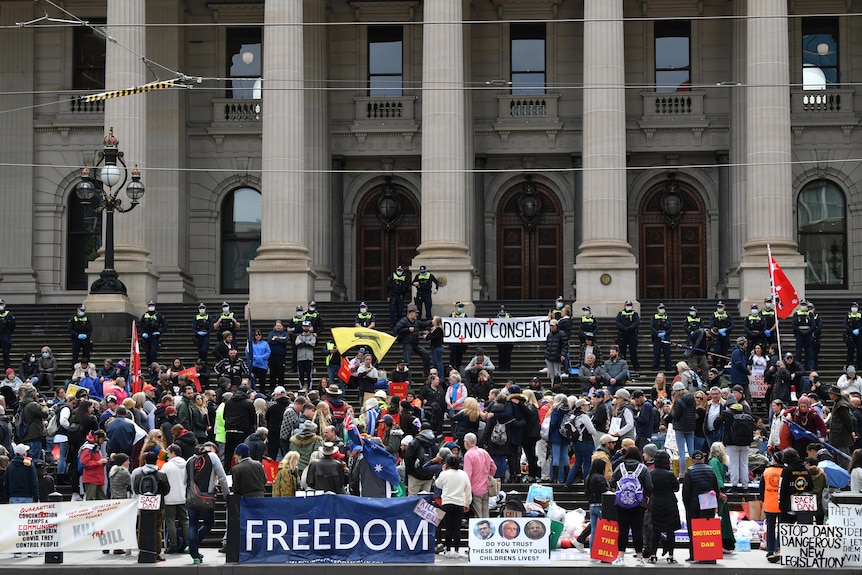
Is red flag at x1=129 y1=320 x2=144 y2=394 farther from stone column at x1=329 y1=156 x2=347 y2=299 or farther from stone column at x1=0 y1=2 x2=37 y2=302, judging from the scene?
stone column at x1=0 y1=2 x2=37 y2=302

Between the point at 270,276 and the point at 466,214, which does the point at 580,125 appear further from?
the point at 270,276

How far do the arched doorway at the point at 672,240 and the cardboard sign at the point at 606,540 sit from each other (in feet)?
85.3

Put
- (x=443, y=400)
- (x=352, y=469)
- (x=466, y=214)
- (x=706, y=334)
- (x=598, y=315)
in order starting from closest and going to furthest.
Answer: (x=352, y=469) → (x=443, y=400) → (x=706, y=334) → (x=598, y=315) → (x=466, y=214)

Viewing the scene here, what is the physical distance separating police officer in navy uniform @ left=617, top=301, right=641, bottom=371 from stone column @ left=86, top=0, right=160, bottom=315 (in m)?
13.3

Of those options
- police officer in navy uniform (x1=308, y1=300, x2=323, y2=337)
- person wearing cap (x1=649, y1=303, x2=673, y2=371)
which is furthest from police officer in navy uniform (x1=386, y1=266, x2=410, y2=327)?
person wearing cap (x1=649, y1=303, x2=673, y2=371)

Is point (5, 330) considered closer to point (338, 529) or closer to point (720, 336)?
point (720, 336)

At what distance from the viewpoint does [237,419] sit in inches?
1070

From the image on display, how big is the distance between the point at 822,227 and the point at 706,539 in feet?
89.3

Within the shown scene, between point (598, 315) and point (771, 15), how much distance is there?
8.92 metres

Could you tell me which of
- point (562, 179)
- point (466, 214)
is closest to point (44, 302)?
point (466, 214)

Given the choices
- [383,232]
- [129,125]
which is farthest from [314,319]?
[383,232]

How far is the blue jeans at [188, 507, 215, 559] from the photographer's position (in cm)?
2338

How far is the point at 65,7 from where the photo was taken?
4953 centimetres

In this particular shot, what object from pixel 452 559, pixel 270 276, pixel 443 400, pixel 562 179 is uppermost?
pixel 562 179
